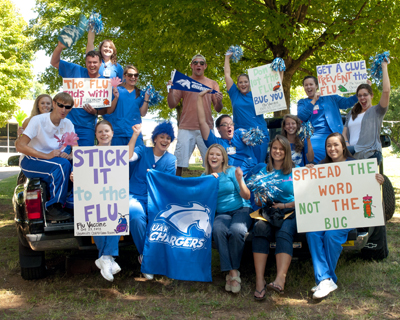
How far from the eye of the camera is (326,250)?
Answer: 3789 millimetres

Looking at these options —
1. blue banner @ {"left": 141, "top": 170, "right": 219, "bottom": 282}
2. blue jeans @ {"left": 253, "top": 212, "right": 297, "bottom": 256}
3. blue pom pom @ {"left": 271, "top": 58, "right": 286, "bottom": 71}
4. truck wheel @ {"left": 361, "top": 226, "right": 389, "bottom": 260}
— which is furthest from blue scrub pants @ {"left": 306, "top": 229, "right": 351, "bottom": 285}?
blue pom pom @ {"left": 271, "top": 58, "right": 286, "bottom": 71}

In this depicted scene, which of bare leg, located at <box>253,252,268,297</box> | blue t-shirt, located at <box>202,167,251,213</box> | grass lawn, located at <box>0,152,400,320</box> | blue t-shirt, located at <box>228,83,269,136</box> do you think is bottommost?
grass lawn, located at <box>0,152,400,320</box>

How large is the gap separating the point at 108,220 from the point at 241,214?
1390 mm

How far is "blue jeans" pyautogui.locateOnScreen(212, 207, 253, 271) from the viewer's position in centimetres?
390

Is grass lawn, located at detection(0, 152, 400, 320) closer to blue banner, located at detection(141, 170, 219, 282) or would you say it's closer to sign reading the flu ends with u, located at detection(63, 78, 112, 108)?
blue banner, located at detection(141, 170, 219, 282)

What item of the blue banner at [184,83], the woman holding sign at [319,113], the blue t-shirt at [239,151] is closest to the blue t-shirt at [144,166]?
the blue t-shirt at [239,151]

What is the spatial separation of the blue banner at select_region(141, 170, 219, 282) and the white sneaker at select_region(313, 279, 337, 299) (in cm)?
106

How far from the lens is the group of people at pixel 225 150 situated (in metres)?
3.88

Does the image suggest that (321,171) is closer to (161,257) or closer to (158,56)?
(161,257)

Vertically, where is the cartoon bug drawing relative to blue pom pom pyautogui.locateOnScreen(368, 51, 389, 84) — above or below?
below

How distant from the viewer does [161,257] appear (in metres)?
4.16

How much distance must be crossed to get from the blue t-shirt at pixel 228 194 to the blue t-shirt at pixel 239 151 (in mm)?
688

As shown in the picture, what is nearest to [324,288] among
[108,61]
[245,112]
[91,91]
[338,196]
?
[338,196]

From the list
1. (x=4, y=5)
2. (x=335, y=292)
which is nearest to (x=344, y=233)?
(x=335, y=292)
